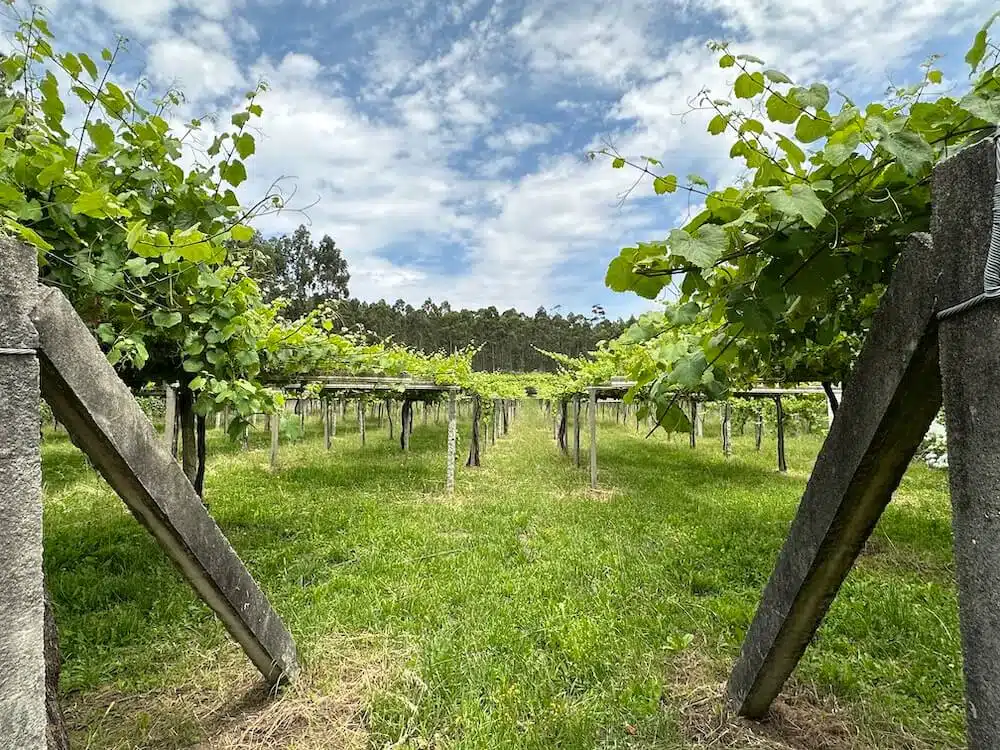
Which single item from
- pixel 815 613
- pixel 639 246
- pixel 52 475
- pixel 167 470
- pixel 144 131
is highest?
pixel 144 131

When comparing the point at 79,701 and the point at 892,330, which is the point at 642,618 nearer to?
the point at 892,330

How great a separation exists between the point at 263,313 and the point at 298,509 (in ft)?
13.3

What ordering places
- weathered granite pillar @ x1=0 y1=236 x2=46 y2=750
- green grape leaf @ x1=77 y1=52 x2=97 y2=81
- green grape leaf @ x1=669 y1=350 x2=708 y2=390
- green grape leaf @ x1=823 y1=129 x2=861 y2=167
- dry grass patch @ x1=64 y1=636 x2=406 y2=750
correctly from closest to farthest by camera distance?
green grape leaf @ x1=823 y1=129 x2=861 y2=167
weathered granite pillar @ x1=0 y1=236 x2=46 y2=750
green grape leaf @ x1=669 y1=350 x2=708 y2=390
green grape leaf @ x1=77 y1=52 x2=97 y2=81
dry grass patch @ x1=64 y1=636 x2=406 y2=750

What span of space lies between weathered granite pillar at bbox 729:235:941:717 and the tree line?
30.4m

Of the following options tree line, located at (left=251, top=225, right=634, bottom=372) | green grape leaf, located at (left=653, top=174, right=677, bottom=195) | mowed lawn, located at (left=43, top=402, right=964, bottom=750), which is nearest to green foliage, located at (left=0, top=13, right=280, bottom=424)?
green grape leaf, located at (left=653, top=174, right=677, bottom=195)

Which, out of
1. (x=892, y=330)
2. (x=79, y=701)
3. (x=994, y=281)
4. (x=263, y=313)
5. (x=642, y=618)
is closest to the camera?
(x=994, y=281)

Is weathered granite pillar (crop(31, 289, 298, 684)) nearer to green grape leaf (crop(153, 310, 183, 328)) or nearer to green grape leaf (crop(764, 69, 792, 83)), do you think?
green grape leaf (crop(153, 310, 183, 328))

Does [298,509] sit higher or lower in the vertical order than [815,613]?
lower

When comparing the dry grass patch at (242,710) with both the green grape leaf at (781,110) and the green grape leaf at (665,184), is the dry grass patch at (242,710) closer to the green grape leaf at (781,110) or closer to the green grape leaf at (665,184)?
the green grape leaf at (665,184)

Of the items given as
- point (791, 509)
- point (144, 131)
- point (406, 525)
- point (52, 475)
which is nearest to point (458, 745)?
→ point (144, 131)

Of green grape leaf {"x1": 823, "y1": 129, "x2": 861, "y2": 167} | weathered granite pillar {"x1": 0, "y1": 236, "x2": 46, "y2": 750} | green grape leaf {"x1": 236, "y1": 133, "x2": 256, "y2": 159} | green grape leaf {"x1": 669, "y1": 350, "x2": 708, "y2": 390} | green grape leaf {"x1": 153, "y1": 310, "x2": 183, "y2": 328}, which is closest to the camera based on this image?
green grape leaf {"x1": 823, "y1": 129, "x2": 861, "y2": 167}

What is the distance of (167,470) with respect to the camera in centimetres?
189

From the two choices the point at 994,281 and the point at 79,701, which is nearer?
the point at 994,281

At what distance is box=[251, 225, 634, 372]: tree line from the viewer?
36062mm
